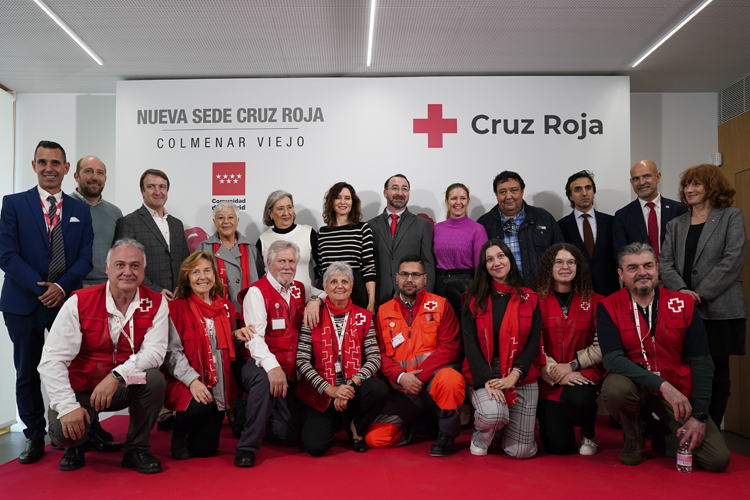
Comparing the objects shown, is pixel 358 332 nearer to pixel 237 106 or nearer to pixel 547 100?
pixel 237 106

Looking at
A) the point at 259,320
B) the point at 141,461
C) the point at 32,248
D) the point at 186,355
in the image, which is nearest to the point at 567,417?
the point at 259,320

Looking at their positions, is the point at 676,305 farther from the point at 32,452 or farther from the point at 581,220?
the point at 32,452

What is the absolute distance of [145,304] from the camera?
2.79 metres

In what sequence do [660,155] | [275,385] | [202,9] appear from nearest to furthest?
[275,385] → [202,9] → [660,155]

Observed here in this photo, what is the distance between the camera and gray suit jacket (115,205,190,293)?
11.9 ft

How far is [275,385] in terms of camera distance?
2.90 metres

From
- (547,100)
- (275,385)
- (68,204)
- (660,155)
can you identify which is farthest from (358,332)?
(660,155)

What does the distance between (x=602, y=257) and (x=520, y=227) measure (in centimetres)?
68

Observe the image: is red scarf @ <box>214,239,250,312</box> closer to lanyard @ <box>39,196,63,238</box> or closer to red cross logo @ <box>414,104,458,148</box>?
lanyard @ <box>39,196,63,238</box>

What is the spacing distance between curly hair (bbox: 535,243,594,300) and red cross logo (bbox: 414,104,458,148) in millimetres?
1737

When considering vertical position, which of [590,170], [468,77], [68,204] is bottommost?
[68,204]

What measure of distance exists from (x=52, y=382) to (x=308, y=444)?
1.34m

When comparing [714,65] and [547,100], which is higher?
[714,65]

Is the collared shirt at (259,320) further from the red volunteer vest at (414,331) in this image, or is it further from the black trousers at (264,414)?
the red volunteer vest at (414,331)
